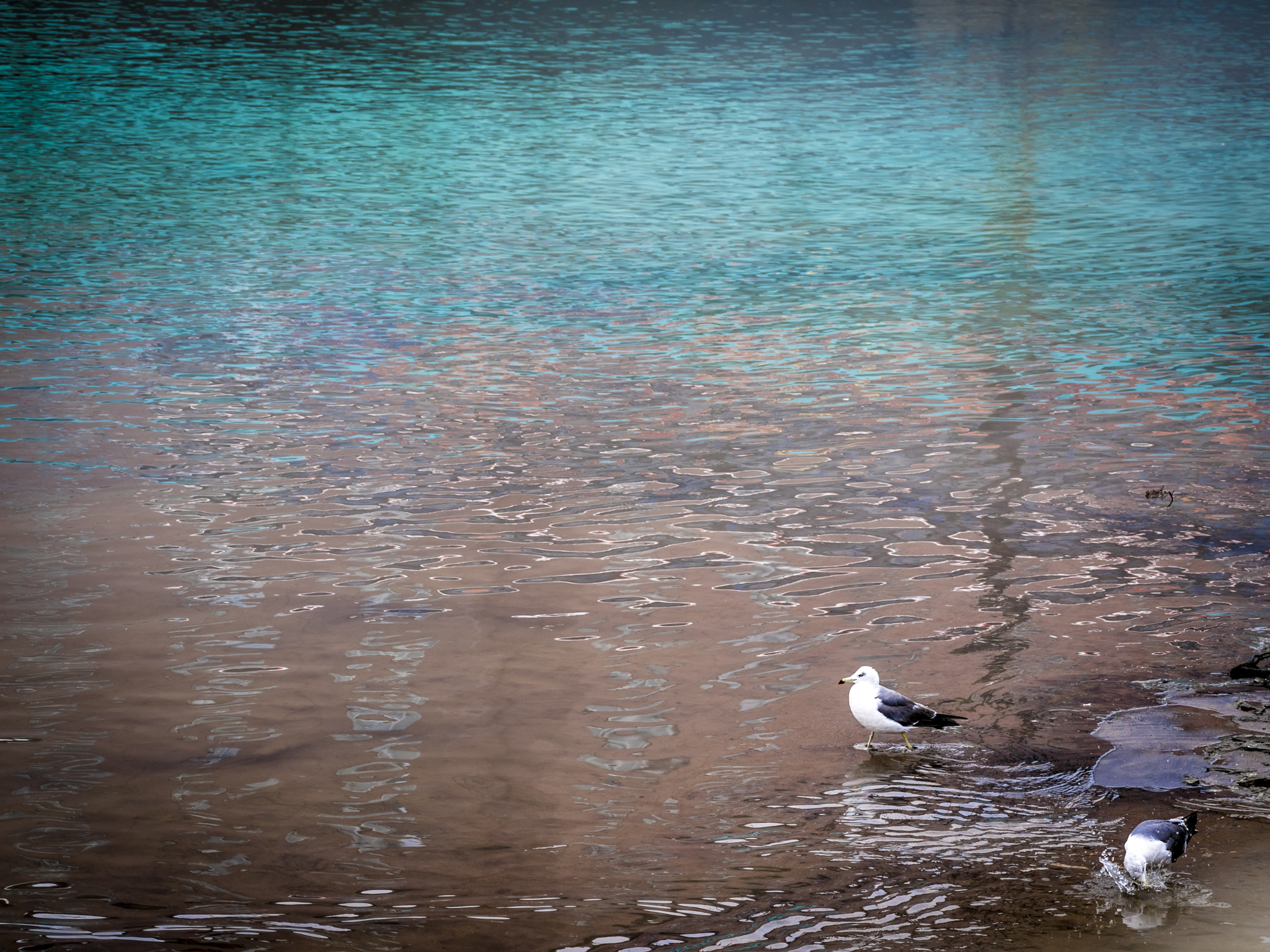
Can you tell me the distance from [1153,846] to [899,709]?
1.33 meters

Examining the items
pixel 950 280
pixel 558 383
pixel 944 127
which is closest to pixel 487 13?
pixel 944 127

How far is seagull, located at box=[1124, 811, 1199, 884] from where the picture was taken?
473cm

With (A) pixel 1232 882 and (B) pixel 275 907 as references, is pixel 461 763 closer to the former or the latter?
(B) pixel 275 907

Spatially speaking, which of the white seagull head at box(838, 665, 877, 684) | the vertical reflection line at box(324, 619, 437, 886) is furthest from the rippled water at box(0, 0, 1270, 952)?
the white seagull head at box(838, 665, 877, 684)

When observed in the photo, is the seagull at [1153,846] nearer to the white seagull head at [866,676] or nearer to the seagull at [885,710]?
the seagull at [885,710]

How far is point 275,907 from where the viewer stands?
4957 millimetres

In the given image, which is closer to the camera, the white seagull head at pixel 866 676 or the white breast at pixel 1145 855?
the white breast at pixel 1145 855

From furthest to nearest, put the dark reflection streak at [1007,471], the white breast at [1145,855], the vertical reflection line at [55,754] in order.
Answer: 1. the dark reflection streak at [1007,471]
2. the vertical reflection line at [55,754]
3. the white breast at [1145,855]

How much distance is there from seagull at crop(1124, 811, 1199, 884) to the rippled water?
0.11 meters

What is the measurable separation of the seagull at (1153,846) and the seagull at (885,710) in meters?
1.19

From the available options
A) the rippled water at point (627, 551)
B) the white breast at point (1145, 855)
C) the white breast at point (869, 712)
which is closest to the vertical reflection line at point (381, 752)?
the rippled water at point (627, 551)

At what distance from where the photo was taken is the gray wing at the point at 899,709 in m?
5.84

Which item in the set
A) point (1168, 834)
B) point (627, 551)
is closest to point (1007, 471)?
point (627, 551)

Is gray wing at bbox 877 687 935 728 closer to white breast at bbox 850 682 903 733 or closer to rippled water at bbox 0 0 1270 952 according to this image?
white breast at bbox 850 682 903 733
